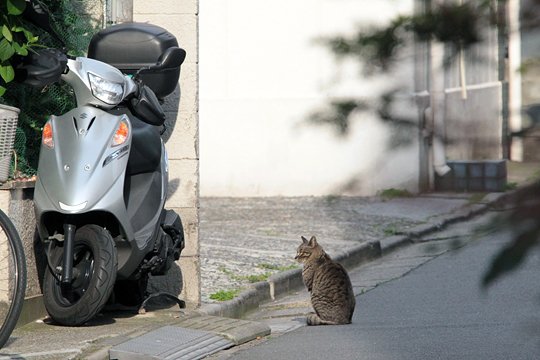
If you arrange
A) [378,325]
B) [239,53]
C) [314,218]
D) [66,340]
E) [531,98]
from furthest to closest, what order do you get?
[239,53], [314,218], [378,325], [66,340], [531,98]

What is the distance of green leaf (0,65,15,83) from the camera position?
5938mm

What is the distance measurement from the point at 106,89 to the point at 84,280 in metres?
1.10

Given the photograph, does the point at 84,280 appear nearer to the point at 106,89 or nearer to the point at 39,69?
the point at 106,89

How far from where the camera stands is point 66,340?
607 centimetres

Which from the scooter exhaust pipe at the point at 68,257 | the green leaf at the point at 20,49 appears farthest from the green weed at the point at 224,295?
the green leaf at the point at 20,49

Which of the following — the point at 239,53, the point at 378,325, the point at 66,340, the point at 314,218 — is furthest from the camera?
the point at 239,53

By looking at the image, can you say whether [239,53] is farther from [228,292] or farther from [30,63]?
[30,63]

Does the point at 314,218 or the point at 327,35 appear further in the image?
the point at 314,218

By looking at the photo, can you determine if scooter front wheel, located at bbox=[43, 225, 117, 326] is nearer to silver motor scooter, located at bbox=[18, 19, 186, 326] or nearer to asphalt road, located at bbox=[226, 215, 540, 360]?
silver motor scooter, located at bbox=[18, 19, 186, 326]

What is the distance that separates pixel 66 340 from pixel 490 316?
2861 mm

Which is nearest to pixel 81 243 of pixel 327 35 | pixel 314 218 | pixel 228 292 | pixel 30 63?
pixel 30 63

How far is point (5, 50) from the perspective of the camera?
233 inches

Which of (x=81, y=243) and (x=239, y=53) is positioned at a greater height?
(x=239, y=53)

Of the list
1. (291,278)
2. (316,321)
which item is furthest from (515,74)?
(291,278)
